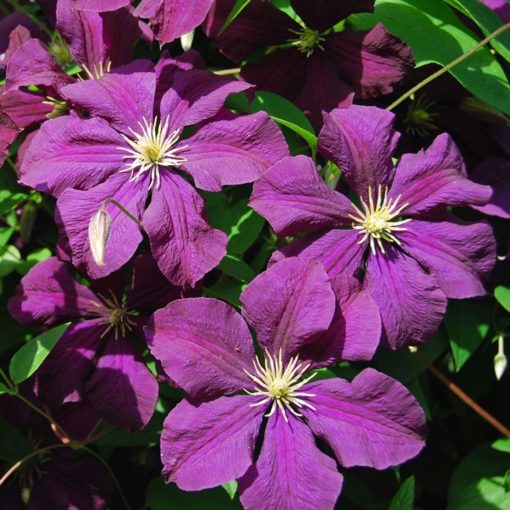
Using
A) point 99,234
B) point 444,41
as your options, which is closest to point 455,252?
point 444,41

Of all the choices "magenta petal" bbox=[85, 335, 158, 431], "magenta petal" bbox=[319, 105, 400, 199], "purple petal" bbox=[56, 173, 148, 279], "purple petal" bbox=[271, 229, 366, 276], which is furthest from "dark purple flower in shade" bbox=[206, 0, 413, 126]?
"magenta petal" bbox=[85, 335, 158, 431]

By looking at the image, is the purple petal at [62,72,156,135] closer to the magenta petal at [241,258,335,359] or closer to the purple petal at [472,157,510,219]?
the magenta petal at [241,258,335,359]

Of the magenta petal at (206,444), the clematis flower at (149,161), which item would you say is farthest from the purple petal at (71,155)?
the magenta petal at (206,444)

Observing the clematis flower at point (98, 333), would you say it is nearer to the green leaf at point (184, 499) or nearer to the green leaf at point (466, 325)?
the green leaf at point (184, 499)

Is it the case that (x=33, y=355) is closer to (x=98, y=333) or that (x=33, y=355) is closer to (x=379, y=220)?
(x=98, y=333)

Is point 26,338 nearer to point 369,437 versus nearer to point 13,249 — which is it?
point 13,249
